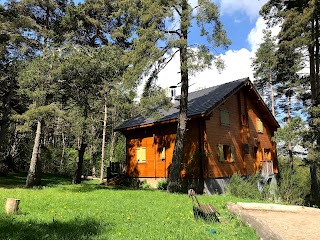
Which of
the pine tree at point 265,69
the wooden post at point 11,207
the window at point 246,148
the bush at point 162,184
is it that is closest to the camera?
the wooden post at point 11,207

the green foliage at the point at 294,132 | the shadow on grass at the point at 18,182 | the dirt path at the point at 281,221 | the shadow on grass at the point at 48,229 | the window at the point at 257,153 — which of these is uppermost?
the green foliage at the point at 294,132

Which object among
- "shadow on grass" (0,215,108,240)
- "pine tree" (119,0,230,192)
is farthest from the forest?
"shadow on grass" (0,215,108,240)

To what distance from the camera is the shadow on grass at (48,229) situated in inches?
218

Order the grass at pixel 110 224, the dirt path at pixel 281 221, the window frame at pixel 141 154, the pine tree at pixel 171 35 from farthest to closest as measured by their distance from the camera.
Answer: the window frame at pixel 141 154 < the pine tree at pixel 171 35 < the dirt path at pixel 281 221 < the grass at pixel 110 224

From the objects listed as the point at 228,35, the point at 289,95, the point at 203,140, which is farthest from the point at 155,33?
the point at 289,95

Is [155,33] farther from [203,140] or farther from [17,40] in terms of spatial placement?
[17,40]

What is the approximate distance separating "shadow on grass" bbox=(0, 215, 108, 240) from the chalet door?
13.1 metres

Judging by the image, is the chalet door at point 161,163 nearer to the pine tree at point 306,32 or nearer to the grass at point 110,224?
the pine tree at point 306,32

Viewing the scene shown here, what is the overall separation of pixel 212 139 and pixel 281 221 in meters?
10.0

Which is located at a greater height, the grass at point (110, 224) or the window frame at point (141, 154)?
the window frame at point (141, 154)

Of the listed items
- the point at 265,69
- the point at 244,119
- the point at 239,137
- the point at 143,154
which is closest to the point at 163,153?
the point at 143,154

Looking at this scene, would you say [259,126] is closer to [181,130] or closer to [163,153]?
[163,153]

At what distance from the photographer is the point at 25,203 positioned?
9.35m

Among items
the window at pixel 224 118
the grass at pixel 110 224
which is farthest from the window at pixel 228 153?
the grass at pixel 110 224
